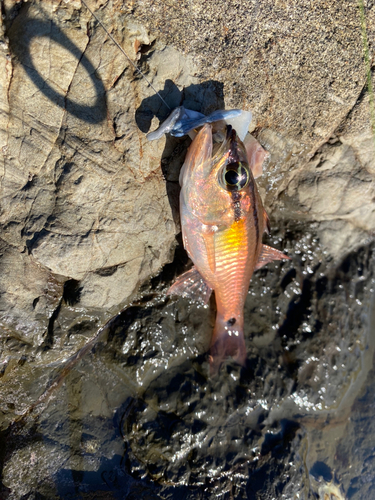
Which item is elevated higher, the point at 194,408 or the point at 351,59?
the point at 351,59

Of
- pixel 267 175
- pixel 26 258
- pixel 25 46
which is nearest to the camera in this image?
pixel 25 46

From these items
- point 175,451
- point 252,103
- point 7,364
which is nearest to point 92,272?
point 7,364

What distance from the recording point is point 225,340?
3633mm

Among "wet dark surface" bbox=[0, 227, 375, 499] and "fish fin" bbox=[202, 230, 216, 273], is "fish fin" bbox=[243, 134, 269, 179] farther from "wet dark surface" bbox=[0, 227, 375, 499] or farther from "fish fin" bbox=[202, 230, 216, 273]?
"wet dark surface" bbox=[0, 227, 375, 499]

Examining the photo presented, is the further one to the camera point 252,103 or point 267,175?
point 267,175

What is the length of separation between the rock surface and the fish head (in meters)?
0.36

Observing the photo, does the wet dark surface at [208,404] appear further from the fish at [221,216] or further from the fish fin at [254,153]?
the fish fin at [254,153]

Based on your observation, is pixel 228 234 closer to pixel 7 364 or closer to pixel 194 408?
pixel 194 408

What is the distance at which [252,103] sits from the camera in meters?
3.18

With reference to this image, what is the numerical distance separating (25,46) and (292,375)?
443 centimetres

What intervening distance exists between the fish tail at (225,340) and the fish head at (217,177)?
1.28m

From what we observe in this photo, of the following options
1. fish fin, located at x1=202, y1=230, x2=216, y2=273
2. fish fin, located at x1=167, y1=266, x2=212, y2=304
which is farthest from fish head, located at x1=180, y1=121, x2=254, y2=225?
fish fin, located at x1=167, y1=266, x2=212, y2=304

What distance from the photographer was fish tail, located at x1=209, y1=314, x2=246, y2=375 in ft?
11.8

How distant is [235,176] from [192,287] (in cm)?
137
